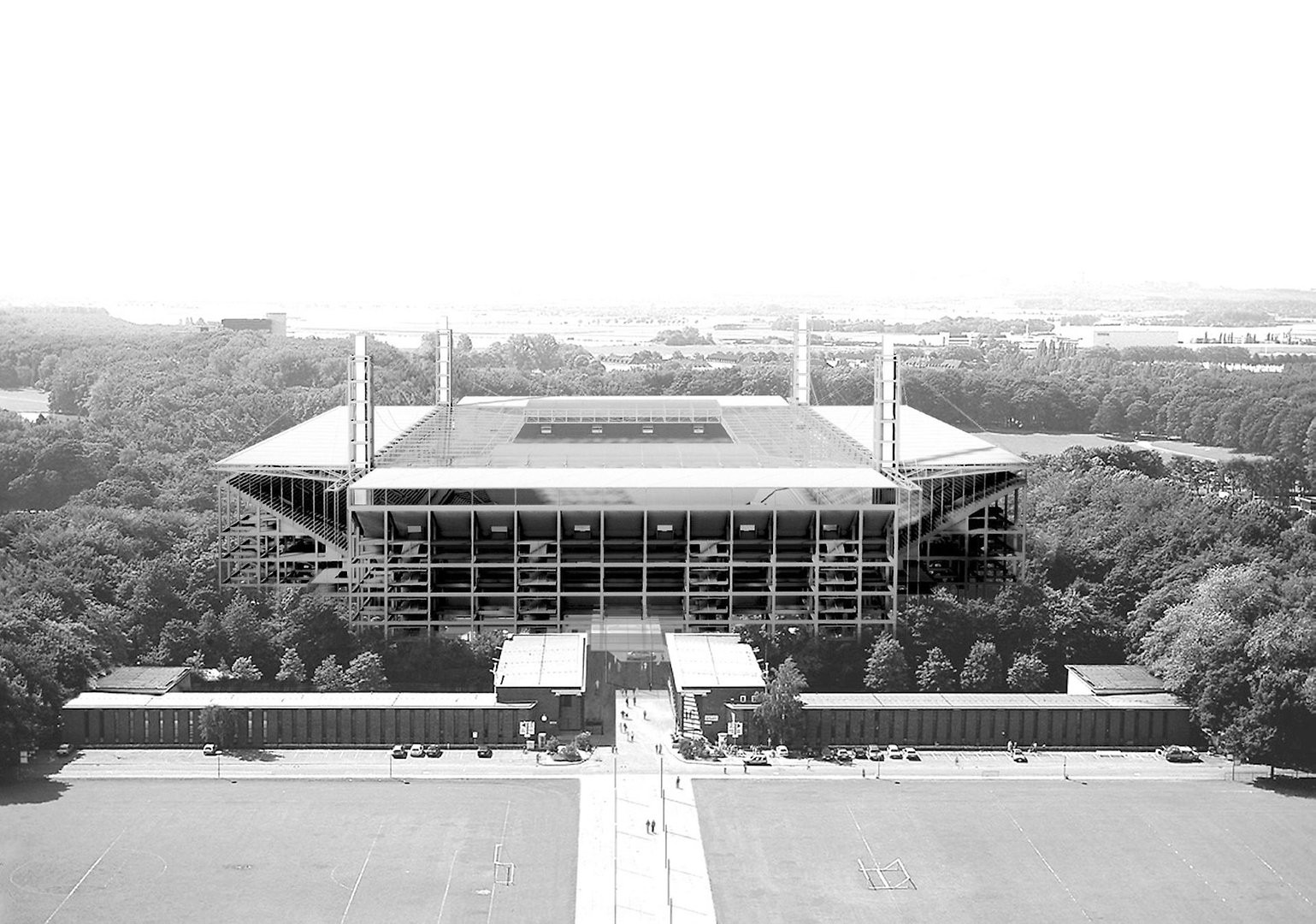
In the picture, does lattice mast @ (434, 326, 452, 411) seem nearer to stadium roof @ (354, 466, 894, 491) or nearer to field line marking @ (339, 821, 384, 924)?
stadium roof @ (354, 466, 894, 491)

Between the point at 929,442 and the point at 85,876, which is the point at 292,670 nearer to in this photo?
the point at 85,876

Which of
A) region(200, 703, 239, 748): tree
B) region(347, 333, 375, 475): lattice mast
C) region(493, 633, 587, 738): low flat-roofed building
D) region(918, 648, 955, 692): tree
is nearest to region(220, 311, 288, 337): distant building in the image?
region(347, 333, 375, 475): lattice mast

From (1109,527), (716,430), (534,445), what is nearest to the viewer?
(1109,527)

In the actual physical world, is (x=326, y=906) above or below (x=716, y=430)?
below

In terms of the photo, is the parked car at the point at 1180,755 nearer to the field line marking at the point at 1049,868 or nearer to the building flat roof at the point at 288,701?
the field line marking at the point at 1049,868

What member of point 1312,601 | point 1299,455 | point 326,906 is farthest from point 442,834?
point 1299,455

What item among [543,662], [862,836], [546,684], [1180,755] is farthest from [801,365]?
[862,836]

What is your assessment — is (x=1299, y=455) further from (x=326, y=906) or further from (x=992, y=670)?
(x=326, y=906)
